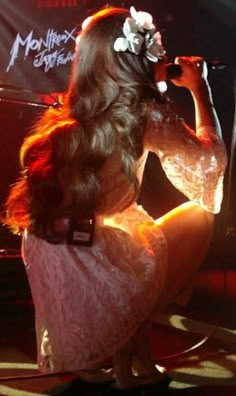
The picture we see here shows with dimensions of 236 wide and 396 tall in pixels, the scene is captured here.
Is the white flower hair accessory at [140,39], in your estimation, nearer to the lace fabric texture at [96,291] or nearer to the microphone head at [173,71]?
the microphone head at [173,71]

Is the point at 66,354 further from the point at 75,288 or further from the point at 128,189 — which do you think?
the point at 128,189

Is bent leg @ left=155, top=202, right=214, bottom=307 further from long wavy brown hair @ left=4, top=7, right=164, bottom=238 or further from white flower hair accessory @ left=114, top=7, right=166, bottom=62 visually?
white flower hair accessory @ left=114, top=7, right=166, bottom=62

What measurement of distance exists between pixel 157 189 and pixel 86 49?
1.62 metres

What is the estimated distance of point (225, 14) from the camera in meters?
3.07

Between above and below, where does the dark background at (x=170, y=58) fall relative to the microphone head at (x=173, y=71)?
above

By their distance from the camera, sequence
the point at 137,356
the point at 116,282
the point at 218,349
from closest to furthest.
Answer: the point at 116,282
the point at 137,356
the point at 218,349

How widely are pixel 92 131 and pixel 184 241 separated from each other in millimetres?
384

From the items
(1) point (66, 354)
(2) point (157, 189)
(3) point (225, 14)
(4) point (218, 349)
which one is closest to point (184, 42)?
(3) point (225, 14)

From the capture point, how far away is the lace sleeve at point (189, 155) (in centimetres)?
162

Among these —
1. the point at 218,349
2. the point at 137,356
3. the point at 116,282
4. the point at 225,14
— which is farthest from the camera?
the point at 225,14

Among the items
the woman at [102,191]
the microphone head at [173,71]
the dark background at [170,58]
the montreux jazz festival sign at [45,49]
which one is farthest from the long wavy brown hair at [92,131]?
the montreux jazz festival sign at [45,49]

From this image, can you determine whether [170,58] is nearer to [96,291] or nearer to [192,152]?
[192,152]

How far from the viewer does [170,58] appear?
10.2 ft

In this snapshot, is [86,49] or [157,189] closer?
[86,49]
